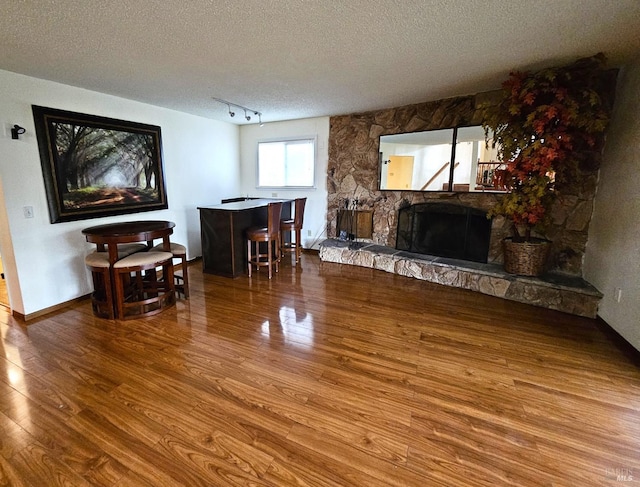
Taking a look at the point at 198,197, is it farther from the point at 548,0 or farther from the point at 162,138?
the point at 548,0

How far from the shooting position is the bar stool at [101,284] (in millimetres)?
2799

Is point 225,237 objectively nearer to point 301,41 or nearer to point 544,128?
point 301,41

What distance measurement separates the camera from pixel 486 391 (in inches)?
75.2

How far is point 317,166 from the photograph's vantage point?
17.1ft

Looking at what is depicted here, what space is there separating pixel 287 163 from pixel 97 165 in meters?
2.99

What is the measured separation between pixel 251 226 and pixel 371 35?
2912mm

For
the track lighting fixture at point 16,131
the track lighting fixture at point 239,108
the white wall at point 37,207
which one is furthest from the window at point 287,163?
the track lighting fixture at point 16,131

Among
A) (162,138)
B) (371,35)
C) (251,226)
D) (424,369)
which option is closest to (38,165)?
(162,138)

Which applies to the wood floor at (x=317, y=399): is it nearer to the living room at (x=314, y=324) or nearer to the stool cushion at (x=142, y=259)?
the living room at (x=314, y=324)

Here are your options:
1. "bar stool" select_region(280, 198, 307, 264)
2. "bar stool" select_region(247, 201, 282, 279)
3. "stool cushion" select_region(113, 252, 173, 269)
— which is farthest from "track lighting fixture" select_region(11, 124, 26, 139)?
"bar stool" select_region(280, 198, 307, 264)

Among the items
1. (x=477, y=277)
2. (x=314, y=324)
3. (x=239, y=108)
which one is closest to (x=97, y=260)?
(x=314, y=324)

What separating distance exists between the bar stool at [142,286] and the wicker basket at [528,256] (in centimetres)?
385

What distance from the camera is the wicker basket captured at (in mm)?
3232

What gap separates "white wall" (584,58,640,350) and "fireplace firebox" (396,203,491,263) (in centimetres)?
114
